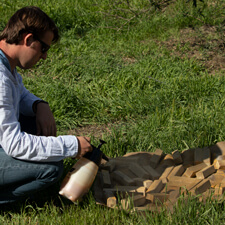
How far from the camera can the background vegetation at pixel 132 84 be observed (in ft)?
8.43

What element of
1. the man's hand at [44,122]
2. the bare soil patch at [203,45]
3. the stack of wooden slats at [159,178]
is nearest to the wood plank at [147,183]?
the stack of wooden slats at [159,178]

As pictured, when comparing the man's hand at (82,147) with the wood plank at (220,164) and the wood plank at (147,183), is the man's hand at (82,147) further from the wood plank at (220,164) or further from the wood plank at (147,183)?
the wood plank at (220,164)

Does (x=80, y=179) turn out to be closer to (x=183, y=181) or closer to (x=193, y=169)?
(x=183, y=181)

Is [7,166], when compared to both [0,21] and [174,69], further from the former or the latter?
[0,21]

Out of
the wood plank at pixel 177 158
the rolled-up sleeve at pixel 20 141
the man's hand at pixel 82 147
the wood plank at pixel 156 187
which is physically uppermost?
the rolled-up sleeve at pixel 20 141

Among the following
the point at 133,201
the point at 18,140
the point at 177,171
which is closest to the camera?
the point at 18,140

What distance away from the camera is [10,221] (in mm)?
2555

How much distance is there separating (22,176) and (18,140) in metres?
0.28

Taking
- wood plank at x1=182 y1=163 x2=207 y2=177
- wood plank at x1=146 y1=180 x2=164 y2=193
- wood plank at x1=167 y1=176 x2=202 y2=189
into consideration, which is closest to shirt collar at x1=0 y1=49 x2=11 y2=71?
→ wood plank at x1=146 y1=180 x2=164 y2=193

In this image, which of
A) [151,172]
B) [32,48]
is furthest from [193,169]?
[32,48]

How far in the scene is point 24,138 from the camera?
2.31 meters

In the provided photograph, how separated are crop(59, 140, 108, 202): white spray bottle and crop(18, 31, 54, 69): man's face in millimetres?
718

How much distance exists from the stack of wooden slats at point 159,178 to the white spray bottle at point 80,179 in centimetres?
20

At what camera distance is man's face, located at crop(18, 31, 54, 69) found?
7.89ft
